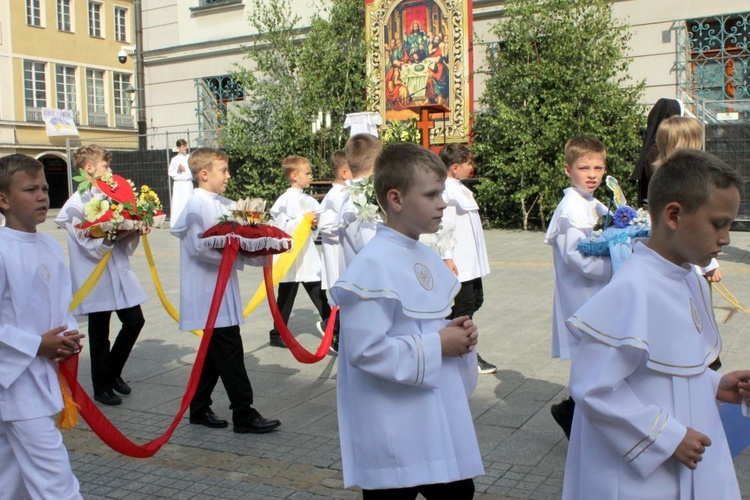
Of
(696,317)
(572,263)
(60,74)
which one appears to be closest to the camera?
(696,317)

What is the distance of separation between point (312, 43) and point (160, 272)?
31.0 feet

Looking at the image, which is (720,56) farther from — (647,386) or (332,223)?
(647,386)

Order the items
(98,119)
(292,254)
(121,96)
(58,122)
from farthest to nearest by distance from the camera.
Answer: (121,96), (98,119), (58,122), (292,254)

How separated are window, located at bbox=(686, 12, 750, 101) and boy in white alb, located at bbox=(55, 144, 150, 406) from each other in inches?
552

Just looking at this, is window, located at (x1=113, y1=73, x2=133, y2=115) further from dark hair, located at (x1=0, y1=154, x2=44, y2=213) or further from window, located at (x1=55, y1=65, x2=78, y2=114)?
dark hair, located at (x1=0, y1=154, x2=44, y2=213)

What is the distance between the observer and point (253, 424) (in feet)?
18.0

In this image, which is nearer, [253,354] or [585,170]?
[585,170]

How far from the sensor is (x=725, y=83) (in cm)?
1673

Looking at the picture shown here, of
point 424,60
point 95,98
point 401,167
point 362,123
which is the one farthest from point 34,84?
point 401,167

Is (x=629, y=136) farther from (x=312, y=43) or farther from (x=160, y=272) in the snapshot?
(x=160, y=272)

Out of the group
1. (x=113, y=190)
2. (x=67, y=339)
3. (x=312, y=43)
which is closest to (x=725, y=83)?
(x=312, y=43)

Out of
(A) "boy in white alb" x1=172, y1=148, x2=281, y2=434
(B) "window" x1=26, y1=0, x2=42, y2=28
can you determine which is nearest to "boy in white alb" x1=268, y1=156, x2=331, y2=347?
(A) "boy in white alb" x1=172, y1=148, x2=281, y2=434

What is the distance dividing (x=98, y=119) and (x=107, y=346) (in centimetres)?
4025

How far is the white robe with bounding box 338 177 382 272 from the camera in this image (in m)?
6.00
